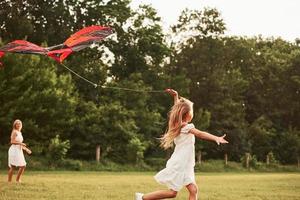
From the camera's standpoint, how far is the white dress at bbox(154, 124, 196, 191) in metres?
8.70

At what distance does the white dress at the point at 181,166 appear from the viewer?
8695 mm

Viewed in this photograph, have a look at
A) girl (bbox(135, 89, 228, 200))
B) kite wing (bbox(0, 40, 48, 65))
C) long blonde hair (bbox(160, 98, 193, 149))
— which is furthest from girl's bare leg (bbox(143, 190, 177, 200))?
kite wing (bbox(0, 40, 48, 65))

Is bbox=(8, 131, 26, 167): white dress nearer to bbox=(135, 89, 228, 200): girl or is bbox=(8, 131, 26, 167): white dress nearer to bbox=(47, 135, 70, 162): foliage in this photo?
bbox=(135, 89, 228, 200): girl

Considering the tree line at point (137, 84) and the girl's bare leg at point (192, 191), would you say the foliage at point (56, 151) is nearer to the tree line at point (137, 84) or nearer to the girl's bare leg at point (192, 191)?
the tree line at point (137, 84)

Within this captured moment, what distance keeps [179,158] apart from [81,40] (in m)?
2.50

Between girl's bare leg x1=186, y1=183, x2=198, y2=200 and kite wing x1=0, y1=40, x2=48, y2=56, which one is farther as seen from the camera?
girl's bare leg x1=186, y1=183, x2=198, y2=200

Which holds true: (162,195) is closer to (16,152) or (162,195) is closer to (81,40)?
(81,40)

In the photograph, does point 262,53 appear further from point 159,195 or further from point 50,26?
point 159,195

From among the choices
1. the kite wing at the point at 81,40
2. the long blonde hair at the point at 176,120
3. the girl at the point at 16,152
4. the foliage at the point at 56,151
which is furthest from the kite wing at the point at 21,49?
the foliage at the point at 56,151

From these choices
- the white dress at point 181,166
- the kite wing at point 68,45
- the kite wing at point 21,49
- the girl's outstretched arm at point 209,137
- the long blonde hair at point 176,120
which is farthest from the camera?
the long blonde hair at point 176,120


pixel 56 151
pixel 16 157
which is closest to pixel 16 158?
pixel 16 157

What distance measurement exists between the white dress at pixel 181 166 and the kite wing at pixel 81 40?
2.06 m

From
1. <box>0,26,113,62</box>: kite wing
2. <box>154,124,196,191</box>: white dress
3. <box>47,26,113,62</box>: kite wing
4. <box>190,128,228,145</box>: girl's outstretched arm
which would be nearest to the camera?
<box>0,26,113,62</box>: kite wing

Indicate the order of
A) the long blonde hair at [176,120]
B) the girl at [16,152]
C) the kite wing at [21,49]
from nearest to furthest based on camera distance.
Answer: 1. the kite wing at [21,49]
2. the long blonde hair at [176,120]
3. the girl at [16,152]
